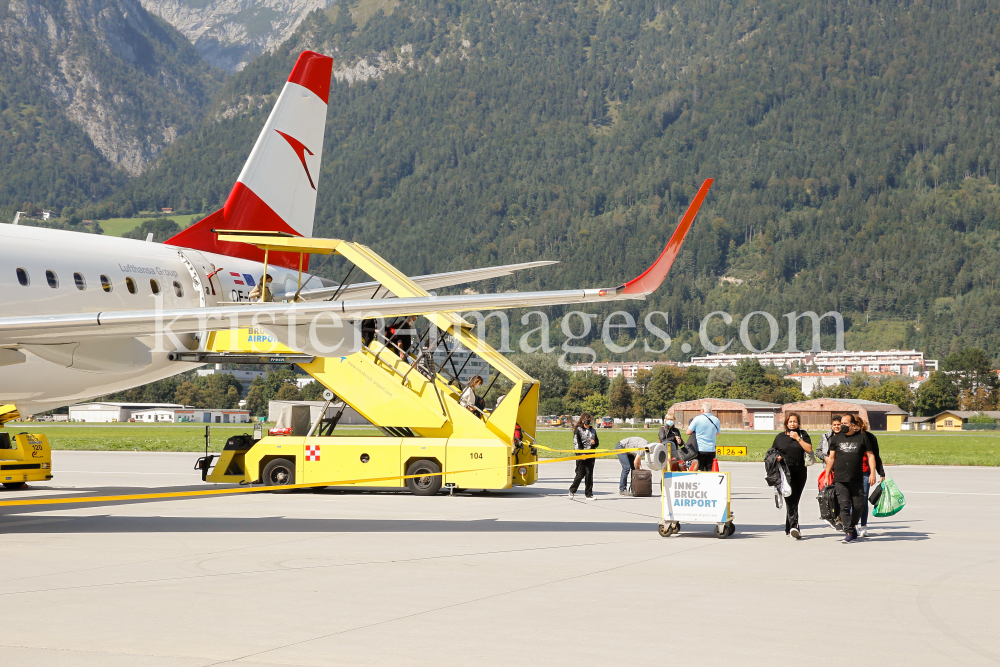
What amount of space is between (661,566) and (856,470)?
14.1ft

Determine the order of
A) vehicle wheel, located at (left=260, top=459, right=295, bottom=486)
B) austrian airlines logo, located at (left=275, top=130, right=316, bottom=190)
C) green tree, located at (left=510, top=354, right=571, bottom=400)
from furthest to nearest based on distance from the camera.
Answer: green tree, located at (left=510, top=354, right=571, bottom=400) → austrian airlines logo, located at (left=275, top=130, right=316, bottom=190) → vehicle wheel, located at (left=260, top=459, right=295, bottom=486)

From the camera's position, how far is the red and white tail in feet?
78.1

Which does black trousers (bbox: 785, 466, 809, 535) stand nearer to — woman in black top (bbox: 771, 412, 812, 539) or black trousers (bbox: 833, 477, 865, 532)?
woman in black top (bbox: 771, 412, 812, 539)

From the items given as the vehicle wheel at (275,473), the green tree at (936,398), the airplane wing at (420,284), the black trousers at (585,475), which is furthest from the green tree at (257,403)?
the black trousers at (585,475)

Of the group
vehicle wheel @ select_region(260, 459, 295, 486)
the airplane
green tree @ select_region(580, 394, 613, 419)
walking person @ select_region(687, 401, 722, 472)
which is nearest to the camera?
the airplane

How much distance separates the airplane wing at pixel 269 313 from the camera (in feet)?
44.9

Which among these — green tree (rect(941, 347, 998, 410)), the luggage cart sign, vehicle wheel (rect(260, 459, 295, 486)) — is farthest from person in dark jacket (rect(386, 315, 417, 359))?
green tree (rect(941, 347, 998, 410))

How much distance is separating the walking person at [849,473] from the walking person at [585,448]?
7699mm

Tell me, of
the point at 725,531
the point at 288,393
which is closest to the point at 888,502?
the point at 725,531

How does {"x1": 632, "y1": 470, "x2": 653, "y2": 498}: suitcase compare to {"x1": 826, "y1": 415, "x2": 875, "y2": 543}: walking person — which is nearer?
{"x1": 826, "y1": 415, "x2": 875, "y2": 543}: walking person

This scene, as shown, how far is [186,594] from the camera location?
32.6ft

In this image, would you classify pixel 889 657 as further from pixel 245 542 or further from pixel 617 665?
pixel 245 542

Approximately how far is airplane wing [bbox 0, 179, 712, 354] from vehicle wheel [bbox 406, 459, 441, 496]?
24.2 ft

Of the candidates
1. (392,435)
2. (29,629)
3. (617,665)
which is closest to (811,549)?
(617,665)
